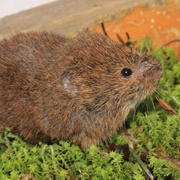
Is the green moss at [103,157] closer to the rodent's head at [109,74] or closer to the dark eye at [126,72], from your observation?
the rodent's head at [109,74]

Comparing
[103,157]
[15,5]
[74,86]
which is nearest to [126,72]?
[74,86]

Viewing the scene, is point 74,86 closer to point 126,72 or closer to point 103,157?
point 126,72

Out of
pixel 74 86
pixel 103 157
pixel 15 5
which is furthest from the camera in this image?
pixel 15 5

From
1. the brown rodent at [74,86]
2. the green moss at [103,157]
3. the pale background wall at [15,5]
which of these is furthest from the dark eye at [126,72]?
the pale background wall at [15,5]

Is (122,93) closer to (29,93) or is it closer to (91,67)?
(91,67)

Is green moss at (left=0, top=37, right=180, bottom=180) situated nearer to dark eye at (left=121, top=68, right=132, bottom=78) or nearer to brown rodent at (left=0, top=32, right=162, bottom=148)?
brown rodent at (left=0, top=32, right=162, bottom=148)

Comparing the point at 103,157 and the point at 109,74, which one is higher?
the point at 109,74

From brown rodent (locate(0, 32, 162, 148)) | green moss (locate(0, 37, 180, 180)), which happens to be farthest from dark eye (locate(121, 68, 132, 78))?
green moss (locate(0, 37, 180, 180))
